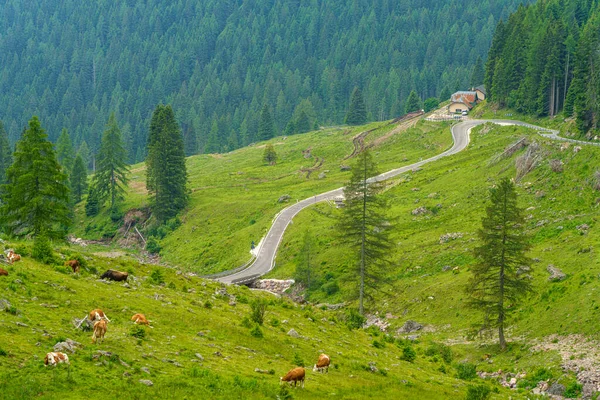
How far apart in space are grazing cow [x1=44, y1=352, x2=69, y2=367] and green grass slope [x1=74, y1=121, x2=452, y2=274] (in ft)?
185

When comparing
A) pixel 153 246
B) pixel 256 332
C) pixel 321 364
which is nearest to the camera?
pixel 321 364

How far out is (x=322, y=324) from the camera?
3444 cm

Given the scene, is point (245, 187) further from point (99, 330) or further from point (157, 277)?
point (99, 330)

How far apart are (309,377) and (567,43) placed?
10335 cm

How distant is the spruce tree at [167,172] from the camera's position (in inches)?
3888

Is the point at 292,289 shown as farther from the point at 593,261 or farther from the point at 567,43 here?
the point at 567,43

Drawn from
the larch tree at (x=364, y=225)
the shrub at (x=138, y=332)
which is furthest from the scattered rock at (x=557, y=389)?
the shrub at (x=138, y=332)

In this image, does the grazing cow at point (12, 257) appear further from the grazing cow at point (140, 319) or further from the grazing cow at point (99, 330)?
the grazing cow at point (99, 330)

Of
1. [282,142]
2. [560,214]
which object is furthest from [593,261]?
[282,142]

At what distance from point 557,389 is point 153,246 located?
66608mm

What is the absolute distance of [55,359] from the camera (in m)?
18.0

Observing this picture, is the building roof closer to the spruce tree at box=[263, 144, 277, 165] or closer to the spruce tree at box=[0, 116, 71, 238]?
the spruce tree at box=[263, 144, 277, 165]

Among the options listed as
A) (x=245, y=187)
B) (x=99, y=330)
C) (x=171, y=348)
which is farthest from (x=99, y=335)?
(x=245, y=187)

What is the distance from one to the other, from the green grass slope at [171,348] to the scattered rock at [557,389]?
3490 mm
